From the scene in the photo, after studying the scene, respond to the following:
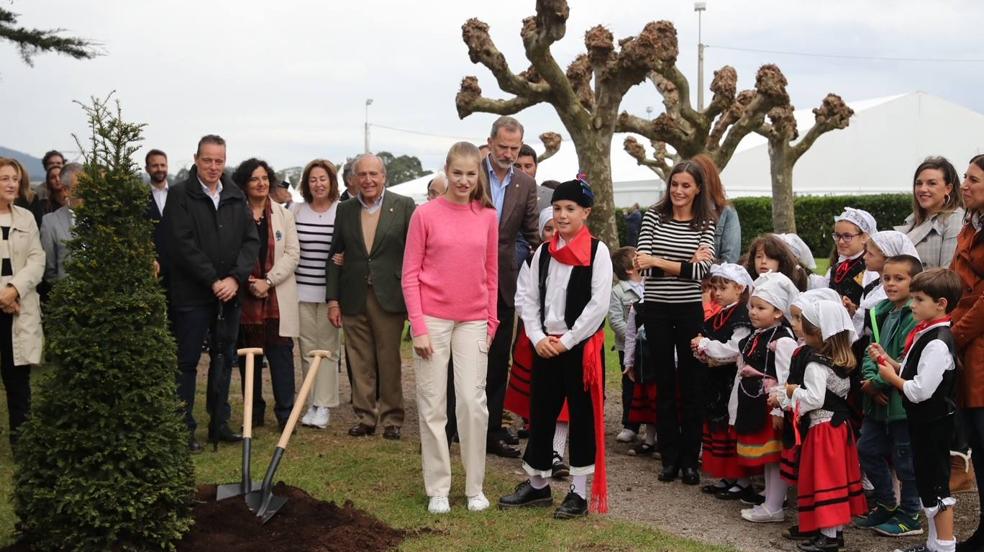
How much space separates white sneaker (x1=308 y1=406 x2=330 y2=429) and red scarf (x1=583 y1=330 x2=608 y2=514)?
10.4 feet

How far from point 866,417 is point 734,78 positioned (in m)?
15.4

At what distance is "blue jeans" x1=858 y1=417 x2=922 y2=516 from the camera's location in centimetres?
566

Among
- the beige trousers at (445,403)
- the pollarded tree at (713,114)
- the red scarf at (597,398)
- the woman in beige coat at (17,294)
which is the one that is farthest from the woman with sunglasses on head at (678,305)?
the pollarded tree at (713,114)

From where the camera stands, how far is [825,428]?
550 centimetres

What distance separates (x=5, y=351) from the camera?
702cm

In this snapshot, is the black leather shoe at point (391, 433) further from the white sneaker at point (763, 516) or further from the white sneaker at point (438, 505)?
the white sneaker at point (763, 516)

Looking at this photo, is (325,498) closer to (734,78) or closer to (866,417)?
(866,417)

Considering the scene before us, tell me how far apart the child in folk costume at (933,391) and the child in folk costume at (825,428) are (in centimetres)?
29

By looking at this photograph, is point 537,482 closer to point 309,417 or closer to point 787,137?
point 309,417

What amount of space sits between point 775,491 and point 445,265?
2385 millimetres

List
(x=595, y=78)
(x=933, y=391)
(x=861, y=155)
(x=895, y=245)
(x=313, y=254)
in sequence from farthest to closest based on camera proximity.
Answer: (x=861, y=155) < (x=595, y=78) < (x=313, y=254) < (x=895, y=245) < (x=933, y=391)

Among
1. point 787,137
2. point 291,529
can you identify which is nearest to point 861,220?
point 291,529

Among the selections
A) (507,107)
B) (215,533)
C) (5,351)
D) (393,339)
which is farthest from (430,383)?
(507,107)

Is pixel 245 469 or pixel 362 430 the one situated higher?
pixel 245 469
